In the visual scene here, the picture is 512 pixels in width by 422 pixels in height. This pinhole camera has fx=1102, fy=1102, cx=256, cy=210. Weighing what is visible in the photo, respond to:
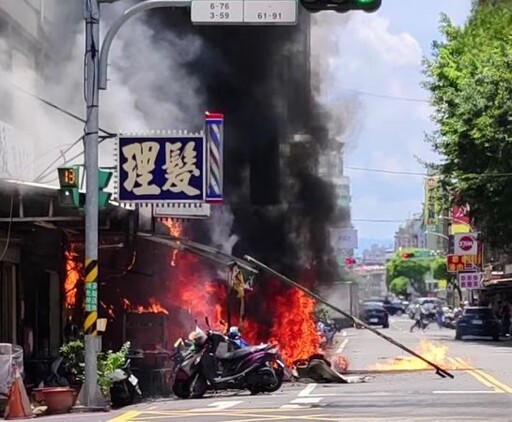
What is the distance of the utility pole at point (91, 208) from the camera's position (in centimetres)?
1642

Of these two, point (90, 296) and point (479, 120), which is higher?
point (479, 120)

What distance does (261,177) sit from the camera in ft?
87.5

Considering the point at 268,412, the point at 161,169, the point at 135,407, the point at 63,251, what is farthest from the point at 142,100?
the point at 268,412

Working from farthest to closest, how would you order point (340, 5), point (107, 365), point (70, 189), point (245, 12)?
point (107, 365), point (70, 189), point (245, 12), point (340, 5)

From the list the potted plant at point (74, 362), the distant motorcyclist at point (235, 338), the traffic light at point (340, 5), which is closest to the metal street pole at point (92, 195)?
the potted plant at point (74, 362)

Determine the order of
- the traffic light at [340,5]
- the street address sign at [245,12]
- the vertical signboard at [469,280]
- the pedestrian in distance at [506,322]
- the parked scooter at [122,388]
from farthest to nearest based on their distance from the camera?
1. the vertical signboard at [469,280]
2. the pedestrian in distance at [506,322]
3. the parked scooter at [122,388]
4. the street address sign at [245,12]
5. the traffic light at [340,5]

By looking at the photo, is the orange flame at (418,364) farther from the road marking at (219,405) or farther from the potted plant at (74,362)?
the potted plant at (74,362)

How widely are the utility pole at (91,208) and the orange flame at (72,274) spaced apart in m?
5.43

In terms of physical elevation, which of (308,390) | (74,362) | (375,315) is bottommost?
(375,315)

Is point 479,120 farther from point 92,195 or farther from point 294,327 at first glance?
point 92,195

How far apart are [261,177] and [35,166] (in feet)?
24.2

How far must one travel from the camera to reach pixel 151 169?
18125 millimetres

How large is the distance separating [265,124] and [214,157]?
6.53m

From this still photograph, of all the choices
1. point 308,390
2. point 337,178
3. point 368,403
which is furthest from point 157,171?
point 337,178
